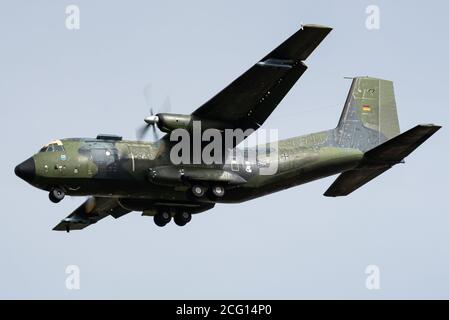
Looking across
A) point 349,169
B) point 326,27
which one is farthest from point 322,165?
point 326,27

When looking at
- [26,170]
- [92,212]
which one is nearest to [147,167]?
[26,170]

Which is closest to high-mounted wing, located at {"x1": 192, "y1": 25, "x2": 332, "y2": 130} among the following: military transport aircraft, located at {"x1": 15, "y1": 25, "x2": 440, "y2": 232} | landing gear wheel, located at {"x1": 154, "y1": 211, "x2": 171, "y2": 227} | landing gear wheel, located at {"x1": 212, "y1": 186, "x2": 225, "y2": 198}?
military transport aircraft, located at {"x1": 15, "y1": 25, "x2": 440, "y2": 232}

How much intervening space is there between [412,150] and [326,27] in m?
6.76

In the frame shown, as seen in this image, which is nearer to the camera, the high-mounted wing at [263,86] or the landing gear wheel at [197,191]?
the high-mounted wing at [263,86]

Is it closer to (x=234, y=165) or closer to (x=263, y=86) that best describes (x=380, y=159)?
(x=234, y=165)

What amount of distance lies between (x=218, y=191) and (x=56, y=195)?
5534 mm

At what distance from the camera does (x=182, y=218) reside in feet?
130

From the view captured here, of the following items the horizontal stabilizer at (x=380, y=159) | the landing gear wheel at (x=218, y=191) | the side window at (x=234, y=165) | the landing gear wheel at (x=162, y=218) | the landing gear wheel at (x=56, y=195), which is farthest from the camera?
the landing gear wheel at (x=162, y=218)

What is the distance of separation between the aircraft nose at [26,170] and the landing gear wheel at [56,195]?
2.60 feet

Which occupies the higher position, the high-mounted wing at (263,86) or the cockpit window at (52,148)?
the high-mounted wing at (263,86)

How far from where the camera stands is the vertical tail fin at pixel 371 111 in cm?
4100

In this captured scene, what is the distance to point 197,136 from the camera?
37.3 m

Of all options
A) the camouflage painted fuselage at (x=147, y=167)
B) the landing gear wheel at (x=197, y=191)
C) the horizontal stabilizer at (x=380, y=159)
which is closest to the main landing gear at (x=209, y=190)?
the landing gear wheel at (x=197, y=191)

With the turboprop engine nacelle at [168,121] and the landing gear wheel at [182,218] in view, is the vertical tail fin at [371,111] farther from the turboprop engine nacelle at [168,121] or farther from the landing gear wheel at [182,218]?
the turboprop engine nacelle at [168,121]
